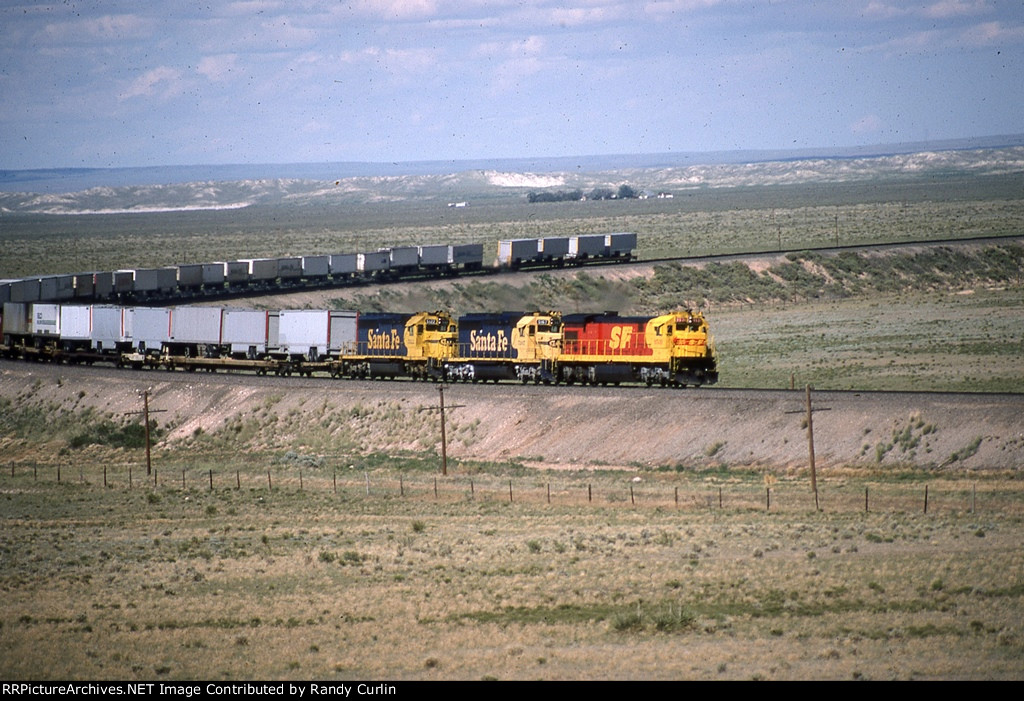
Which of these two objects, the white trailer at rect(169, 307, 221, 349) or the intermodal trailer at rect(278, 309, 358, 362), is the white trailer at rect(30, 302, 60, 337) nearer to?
the white trailer at rect(169, 307, 221, 349)

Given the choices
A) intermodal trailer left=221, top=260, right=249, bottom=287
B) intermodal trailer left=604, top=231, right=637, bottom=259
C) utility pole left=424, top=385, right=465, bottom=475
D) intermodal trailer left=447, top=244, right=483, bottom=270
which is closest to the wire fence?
utility pole left=424, top=385, right=465, bottom=475

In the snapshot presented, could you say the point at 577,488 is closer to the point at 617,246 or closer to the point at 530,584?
the point at 530,584

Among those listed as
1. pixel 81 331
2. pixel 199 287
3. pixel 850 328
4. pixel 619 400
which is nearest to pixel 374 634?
pixel 619 400

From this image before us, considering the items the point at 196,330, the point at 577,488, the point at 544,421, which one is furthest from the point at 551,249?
the point at 577,488

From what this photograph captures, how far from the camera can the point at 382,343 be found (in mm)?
62781

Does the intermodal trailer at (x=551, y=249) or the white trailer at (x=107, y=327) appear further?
the intermodal trailer at (x=551, y=249)

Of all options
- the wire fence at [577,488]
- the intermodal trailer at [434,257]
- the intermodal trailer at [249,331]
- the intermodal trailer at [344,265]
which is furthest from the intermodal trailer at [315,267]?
the wire fence at [577,488]

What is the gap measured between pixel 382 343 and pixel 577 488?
2117 centimetres

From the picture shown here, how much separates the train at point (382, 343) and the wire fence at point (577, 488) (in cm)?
1008

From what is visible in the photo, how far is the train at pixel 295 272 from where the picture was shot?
299ft

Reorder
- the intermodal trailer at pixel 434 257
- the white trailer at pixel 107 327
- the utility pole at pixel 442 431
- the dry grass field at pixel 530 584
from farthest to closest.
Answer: the intermodal trailer at pixel 434 257 < the white trailer at pixel 107 327 < the utility pole at pixel 442 431 < the dry grass field at pixel 530 584

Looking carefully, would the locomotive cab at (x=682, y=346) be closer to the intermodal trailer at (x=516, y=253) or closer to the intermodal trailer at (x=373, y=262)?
the intermodal trailer at (x=373, y=262)

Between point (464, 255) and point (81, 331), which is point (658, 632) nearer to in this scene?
point (81, 331)

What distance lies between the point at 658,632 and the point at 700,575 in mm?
4870
